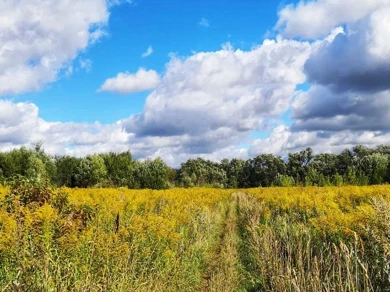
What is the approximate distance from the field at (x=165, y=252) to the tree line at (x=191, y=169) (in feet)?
15.1

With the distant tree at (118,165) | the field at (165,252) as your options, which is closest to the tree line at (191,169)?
the distant tree at (118,165)

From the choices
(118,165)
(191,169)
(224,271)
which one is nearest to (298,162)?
(191,169)

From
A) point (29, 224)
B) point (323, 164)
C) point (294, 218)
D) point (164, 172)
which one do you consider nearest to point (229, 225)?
point (294, 218)

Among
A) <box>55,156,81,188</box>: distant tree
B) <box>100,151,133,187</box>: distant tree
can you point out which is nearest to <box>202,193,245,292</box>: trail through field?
<box>100,151,133,187</box>: distant tree

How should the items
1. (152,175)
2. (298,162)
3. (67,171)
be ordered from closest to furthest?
(152,175)
(67,171)
(298,162)

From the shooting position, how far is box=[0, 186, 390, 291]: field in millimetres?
5166

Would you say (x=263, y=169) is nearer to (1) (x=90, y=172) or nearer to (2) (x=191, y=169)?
(2) (x=191, y=169)

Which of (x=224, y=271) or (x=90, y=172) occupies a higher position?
(x=90, y=172)

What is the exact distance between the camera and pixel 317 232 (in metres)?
10.8

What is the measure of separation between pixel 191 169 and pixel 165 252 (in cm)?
11010

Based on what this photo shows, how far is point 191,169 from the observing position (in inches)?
4678

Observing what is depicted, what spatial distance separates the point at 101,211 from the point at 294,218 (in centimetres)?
708

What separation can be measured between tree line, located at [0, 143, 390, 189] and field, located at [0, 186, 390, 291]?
15.1 feet

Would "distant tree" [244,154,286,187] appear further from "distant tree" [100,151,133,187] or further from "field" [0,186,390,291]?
"field" [0,186,390,291]
